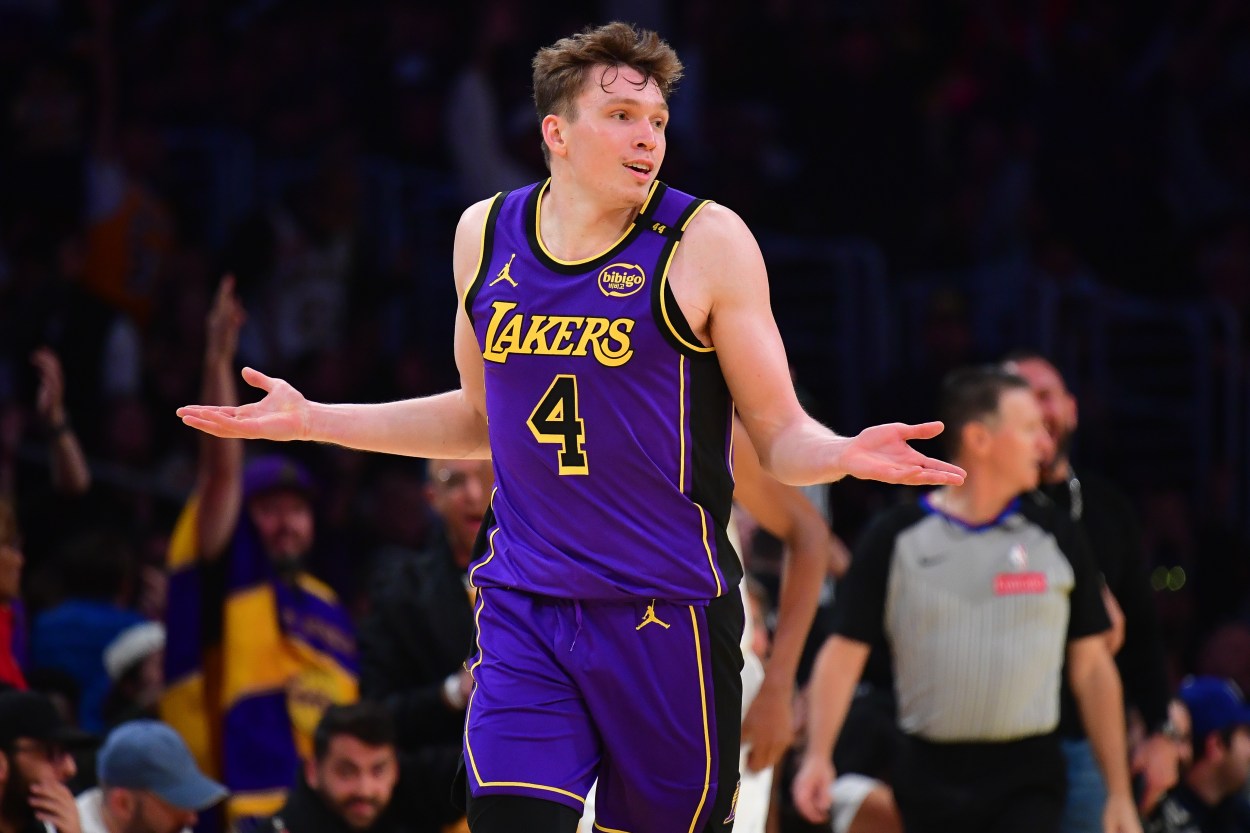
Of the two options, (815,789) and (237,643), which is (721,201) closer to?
(237,643)

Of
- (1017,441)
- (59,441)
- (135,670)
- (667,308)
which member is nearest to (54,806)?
(135,670)

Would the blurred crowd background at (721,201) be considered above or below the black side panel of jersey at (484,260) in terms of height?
above

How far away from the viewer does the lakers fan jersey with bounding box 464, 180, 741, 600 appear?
424 centimetres

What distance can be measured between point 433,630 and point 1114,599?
2.45 metres

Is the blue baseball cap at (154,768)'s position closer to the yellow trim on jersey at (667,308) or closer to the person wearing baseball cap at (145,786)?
the person wearing baseball cap at (145,786)

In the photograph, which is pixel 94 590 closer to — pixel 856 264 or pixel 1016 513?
pixel 1016 513

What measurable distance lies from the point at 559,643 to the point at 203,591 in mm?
3658

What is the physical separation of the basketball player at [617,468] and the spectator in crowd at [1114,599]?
10.1ft

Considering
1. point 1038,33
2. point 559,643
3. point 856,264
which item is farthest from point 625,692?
point 1038,33

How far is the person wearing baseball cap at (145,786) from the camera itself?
21.4ft

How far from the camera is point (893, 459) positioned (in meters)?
3.97

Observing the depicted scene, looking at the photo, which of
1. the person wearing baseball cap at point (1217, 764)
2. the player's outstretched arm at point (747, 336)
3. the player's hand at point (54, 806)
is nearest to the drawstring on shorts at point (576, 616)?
the player's outstretched arm at point (747, 336)

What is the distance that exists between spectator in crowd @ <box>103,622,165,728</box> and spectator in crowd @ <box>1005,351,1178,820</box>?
3.37 metres

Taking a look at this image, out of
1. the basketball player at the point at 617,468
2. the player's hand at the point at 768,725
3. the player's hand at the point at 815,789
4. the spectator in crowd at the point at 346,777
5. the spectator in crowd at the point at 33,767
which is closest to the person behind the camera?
the basketball player at the point at 617,468
